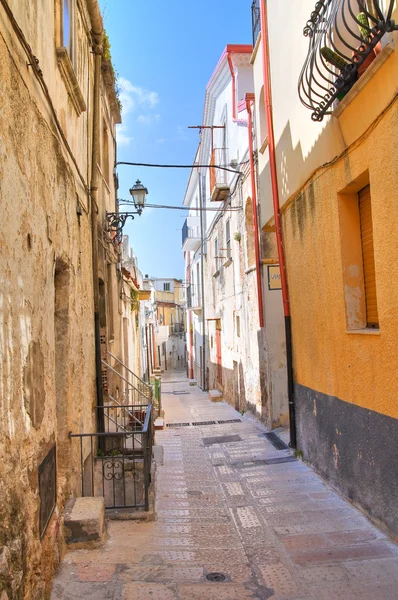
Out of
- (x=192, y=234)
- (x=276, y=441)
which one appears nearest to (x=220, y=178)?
(x=276, y=441)

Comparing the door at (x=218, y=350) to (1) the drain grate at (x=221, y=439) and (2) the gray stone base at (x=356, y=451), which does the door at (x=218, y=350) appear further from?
(2) the gray stone base at (x=356, y=451)

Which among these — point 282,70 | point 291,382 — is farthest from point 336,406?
point 282,70

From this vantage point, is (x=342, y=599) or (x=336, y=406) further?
(x=336, y=406)

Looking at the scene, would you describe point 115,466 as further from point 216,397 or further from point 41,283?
point 216,397

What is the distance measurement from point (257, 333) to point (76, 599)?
7.97 m

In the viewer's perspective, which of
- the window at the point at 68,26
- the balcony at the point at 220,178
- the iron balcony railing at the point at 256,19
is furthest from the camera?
the balcony at the point at 220,178

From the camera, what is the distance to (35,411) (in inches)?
147

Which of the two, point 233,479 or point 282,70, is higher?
point 282,70

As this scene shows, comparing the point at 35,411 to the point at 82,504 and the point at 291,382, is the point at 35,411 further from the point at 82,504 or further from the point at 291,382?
the point at 291,382

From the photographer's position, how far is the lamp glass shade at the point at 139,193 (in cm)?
980

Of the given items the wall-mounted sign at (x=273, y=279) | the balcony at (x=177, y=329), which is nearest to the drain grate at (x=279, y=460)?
the wall-mounted sign at (x=273, y=279)

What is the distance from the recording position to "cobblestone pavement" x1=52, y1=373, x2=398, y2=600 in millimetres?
3873

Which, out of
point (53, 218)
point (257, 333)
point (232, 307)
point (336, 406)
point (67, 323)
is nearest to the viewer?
point (53, 218)

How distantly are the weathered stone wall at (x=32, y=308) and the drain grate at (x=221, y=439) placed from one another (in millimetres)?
4282
